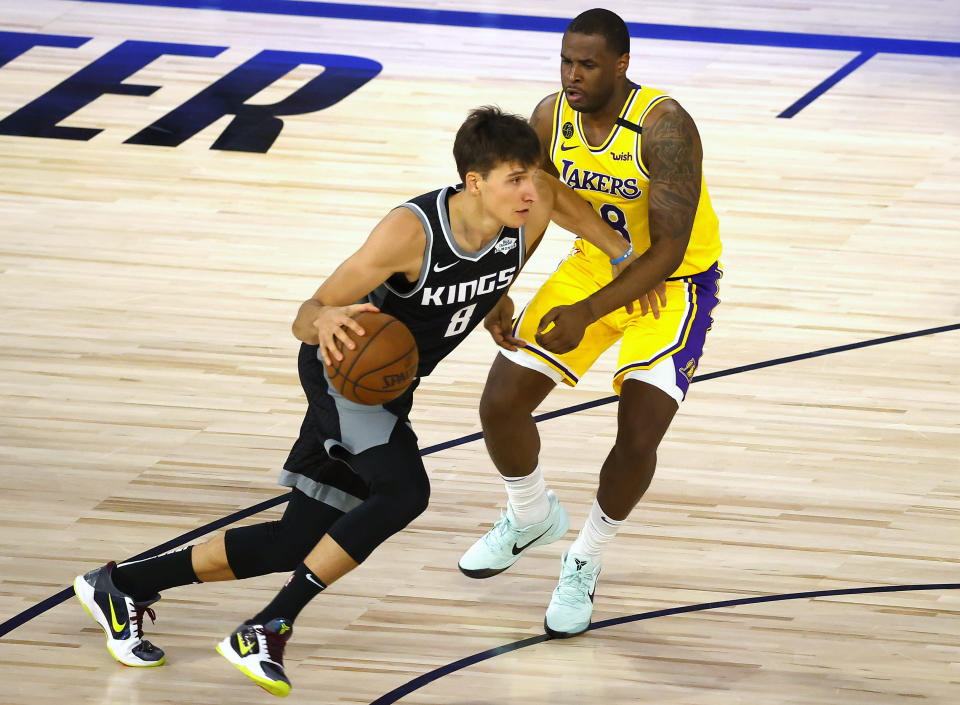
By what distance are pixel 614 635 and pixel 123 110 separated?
648 cm

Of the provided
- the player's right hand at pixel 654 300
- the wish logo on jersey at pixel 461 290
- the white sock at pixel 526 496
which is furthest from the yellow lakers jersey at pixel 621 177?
the white sock at pixel 526 496

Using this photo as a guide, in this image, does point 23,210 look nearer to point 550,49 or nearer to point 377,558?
point 377,558

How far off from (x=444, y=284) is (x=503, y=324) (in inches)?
24.2

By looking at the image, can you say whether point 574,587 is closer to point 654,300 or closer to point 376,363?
point 654,300

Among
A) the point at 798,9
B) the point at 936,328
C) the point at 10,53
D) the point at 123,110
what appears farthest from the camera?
the point at 798,9

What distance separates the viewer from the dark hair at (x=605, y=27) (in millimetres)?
3922

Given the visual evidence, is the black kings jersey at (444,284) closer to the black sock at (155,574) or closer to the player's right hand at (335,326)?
the player's right hand at (335,326)

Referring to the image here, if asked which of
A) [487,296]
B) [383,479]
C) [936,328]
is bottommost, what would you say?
[936,328]

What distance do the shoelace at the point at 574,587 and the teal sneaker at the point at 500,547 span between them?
0.28 m

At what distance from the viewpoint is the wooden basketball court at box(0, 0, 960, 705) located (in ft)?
12.8

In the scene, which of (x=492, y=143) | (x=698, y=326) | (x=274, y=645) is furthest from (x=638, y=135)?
(x=274, y=645)

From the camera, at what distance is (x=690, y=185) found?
3.94 metres

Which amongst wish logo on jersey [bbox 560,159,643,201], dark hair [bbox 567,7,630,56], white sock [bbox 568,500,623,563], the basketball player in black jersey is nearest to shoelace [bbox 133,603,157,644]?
the basketball player in black jersey

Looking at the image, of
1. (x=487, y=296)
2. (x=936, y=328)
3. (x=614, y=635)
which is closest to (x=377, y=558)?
(x=614, y=635)
